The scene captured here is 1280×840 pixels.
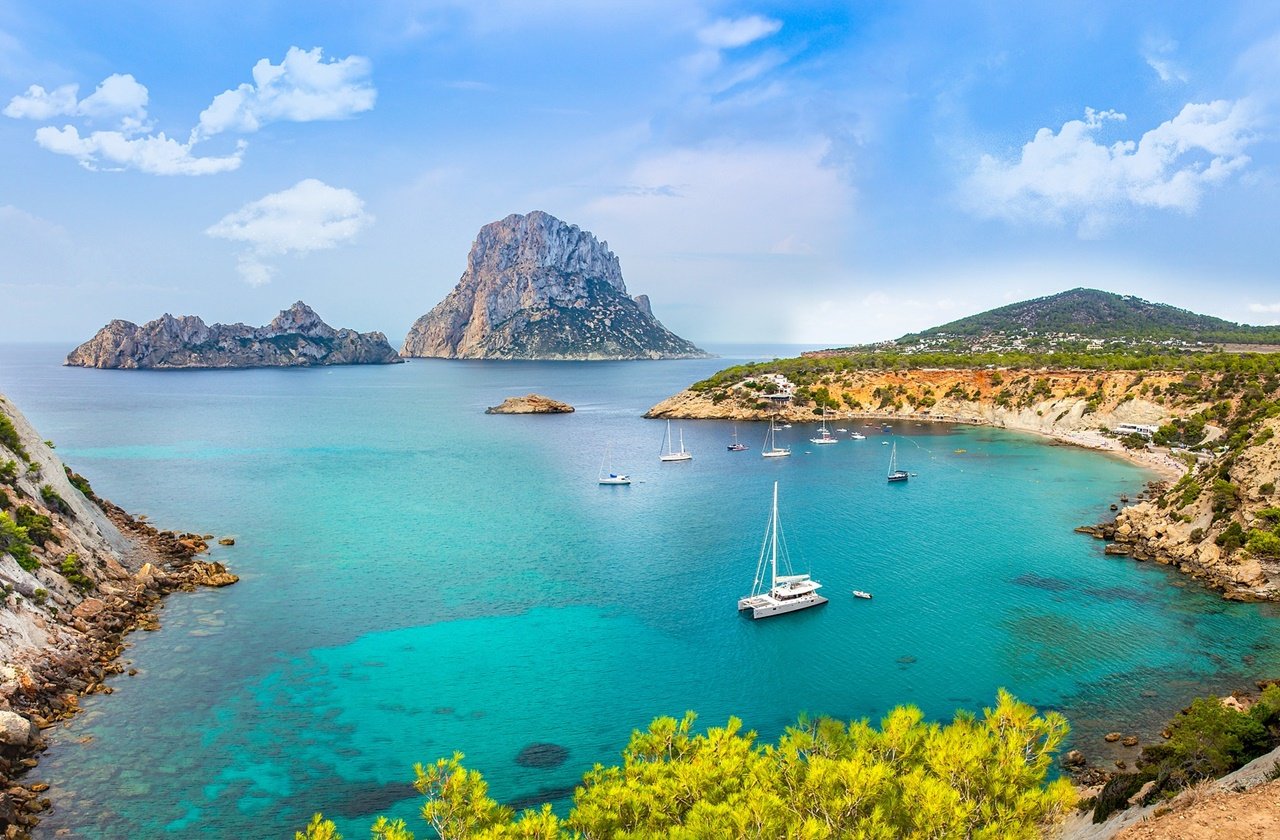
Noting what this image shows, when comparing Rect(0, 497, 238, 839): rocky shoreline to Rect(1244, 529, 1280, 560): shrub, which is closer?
Rect(0, 497, 238, 839): rocky shoreline

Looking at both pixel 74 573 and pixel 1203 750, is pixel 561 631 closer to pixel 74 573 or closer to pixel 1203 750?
pixel 74 573

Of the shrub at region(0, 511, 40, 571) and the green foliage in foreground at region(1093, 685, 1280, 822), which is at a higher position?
the shrub at region(0, 511, 40, 571)

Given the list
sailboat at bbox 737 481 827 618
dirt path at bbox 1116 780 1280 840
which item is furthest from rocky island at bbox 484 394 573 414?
dirt path at bbox 1116 780 1280 840

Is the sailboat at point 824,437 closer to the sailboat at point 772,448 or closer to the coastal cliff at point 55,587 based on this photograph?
the sailboat at point 772,448

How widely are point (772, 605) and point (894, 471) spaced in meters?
51.4

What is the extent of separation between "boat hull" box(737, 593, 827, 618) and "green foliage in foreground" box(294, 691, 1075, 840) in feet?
76.0

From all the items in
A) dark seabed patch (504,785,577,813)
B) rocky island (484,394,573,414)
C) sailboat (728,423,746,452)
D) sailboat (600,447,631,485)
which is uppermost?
rocky island (484,394,573,414)

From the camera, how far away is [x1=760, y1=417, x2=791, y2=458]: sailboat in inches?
4144

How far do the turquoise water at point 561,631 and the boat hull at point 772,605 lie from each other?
0.82m

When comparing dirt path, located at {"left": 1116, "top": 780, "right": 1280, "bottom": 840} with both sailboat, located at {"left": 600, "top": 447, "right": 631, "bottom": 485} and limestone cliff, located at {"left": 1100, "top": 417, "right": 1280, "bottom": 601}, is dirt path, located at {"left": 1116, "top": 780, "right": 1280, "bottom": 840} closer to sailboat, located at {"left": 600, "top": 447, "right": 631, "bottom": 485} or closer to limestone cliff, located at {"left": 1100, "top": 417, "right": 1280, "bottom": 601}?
limestone cliff, located at {"left": 1100, "top": 417, "right": 1280, "bottom": 601}

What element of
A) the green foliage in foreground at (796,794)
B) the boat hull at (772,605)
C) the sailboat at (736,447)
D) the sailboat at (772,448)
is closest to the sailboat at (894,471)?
the sailboat at (772,448)

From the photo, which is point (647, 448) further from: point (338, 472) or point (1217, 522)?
point (1217, 522)

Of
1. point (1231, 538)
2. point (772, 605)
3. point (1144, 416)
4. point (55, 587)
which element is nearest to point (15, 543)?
point (55, 587)

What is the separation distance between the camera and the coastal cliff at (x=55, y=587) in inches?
1219
